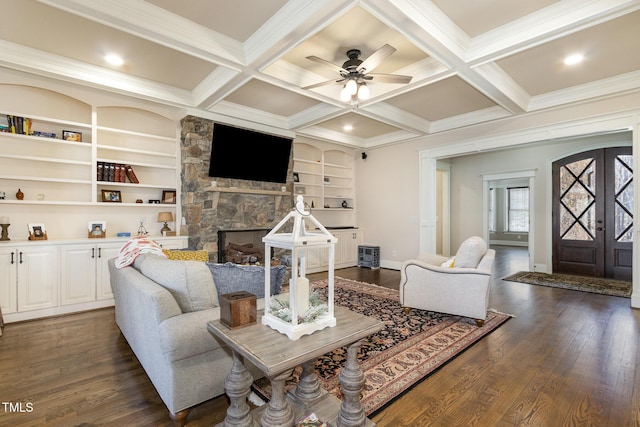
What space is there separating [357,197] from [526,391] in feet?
18.1

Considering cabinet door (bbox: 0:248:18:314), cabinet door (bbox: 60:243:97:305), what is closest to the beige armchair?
cabinet door (bbox: 60:243:97:305)

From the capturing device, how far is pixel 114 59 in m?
3.42

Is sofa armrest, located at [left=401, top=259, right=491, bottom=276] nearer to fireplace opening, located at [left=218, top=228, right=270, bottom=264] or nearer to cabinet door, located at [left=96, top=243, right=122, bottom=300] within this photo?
fireplace opening, located at [left=218, top=228, right=270, bottom=264]

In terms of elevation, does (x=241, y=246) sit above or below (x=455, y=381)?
above

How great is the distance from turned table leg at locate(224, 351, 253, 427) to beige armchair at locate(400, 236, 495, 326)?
250cm

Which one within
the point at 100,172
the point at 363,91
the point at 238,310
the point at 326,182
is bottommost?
the point at 238,310

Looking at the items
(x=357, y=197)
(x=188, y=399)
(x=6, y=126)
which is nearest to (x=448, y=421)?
(x=188, y=399)

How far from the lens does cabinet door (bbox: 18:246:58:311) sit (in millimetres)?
3447

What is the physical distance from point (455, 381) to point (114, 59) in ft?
15.0

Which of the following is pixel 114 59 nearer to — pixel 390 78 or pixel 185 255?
pixel 185 255

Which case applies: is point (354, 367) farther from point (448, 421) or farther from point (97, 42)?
point (97, 42)

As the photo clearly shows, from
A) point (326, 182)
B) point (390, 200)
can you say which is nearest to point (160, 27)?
point (326, 182)

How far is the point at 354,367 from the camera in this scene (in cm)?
164

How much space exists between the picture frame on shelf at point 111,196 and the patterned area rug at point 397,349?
341 cm
